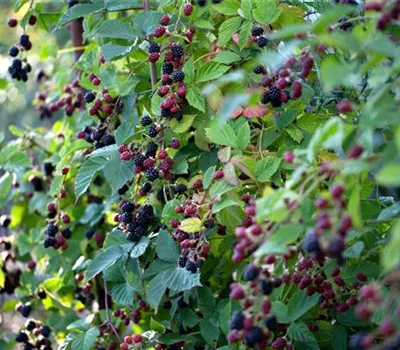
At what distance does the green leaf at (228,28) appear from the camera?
1.63 m

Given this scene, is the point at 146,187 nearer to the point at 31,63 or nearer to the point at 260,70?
the point at 260,70

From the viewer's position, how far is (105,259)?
1.65m

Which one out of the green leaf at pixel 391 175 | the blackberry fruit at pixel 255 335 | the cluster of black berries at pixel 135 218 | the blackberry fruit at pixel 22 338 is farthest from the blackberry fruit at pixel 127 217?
the green leaf at pixel 391 175

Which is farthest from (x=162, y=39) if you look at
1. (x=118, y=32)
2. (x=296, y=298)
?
(x=296, y=298)

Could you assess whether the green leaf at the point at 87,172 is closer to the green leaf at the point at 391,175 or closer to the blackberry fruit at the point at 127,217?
the blackberry fruit at the point at 127,217

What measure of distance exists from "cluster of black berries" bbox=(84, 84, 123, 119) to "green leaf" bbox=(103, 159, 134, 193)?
20cm

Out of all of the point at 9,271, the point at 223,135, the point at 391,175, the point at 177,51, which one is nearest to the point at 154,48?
the point at 177,51

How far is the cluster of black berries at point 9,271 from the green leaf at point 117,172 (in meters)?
0.79

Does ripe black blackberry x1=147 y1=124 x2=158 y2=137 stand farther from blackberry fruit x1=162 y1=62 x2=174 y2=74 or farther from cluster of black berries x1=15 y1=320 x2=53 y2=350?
cluster of black berries x1=15 y1=320 x2=53 y2=350

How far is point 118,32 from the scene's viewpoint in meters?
1.71

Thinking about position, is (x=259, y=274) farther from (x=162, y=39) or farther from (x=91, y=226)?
(x=91, y=226)

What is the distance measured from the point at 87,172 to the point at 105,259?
191mm

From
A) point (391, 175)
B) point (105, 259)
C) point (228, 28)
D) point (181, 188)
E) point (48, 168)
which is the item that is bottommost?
point (48, 168)

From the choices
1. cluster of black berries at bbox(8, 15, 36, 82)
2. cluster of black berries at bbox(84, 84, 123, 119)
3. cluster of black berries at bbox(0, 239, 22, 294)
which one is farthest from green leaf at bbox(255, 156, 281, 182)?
cluster of black berries at bbox(0, 239, 22, 294)
